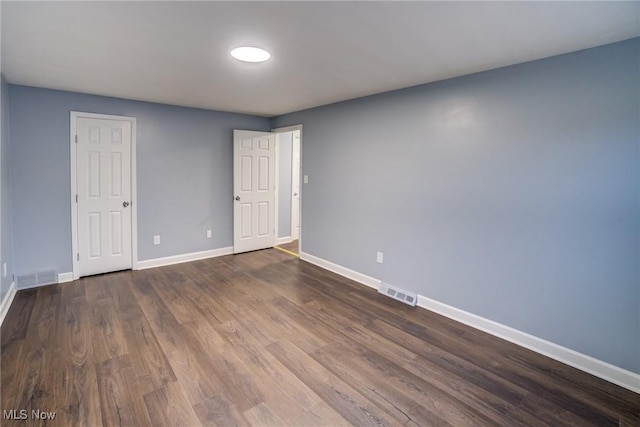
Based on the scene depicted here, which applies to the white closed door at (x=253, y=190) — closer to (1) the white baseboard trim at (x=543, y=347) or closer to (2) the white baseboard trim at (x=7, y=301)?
(2) the white baseboard trim at (x=7, y=301)

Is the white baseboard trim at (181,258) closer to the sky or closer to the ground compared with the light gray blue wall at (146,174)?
closer to the ground

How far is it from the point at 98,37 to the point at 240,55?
968mm

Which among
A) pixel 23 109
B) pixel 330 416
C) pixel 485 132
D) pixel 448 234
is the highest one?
pixel 23 109

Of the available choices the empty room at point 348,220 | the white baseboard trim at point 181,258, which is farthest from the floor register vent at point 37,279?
the white baseboard trim at point 181,258

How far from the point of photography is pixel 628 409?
6.52ft

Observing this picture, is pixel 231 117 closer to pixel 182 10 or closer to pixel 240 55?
pixel 240 55

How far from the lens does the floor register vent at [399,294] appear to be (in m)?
3.48

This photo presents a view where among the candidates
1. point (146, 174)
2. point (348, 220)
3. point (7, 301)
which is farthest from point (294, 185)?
point (7, 301)

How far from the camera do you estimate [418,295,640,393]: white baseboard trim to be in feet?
7.25

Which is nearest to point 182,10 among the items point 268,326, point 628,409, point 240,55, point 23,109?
point 240,55

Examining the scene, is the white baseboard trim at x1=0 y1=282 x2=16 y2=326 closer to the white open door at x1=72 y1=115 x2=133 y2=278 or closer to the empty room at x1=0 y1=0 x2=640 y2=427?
the empty room at x1=0 y1=0 x2=640 y2=427

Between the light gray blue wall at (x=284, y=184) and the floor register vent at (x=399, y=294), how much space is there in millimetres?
2850

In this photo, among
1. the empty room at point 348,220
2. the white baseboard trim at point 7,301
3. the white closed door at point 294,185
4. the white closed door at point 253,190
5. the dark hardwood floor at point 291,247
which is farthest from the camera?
the white closed door at point 294,185

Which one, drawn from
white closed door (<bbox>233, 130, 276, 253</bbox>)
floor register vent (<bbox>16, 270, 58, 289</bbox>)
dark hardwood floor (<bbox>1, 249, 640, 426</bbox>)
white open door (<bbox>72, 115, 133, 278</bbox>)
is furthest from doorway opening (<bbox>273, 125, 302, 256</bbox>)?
floor register vent (<bbox>16, 270, 58, 289</bbox>)
